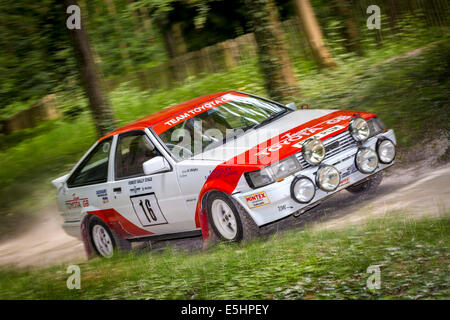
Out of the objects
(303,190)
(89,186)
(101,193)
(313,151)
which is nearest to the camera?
(303,190)

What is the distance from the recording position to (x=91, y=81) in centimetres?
1286

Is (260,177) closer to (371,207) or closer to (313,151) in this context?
(313,151)

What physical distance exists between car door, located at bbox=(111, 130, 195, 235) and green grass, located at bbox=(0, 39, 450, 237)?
3.87 m

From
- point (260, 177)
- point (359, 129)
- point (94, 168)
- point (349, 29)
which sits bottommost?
point (260, 177)

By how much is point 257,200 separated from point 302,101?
609cm

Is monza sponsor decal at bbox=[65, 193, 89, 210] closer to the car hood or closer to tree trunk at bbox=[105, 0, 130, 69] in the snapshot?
the car hood

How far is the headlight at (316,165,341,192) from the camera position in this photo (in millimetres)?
6441

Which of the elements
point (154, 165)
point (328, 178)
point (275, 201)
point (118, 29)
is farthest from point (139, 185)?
point (118, 29)

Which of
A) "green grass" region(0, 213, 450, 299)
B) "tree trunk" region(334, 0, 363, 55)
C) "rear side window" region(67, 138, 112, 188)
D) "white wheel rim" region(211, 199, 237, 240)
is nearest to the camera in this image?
"green grass" region(0, 213, 450, 299)

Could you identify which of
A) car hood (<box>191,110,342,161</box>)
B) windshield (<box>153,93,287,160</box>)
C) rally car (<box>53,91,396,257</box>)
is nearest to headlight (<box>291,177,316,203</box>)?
rally car (<box>53,91,396,257</box>)

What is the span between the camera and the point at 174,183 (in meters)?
7.02

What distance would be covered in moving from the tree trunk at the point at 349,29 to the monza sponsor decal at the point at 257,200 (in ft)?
27.3

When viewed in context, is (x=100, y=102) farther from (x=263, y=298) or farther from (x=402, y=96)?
(x=263, y=298)
